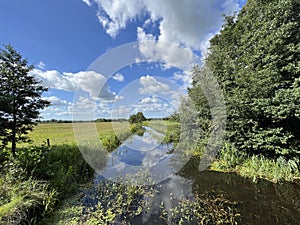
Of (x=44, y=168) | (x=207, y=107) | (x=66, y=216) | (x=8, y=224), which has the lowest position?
(x=66, y=216)

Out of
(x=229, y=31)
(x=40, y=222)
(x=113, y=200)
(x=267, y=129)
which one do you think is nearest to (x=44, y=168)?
(x=40, y=222)

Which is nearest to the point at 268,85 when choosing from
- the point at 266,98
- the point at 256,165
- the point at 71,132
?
the point at 266,98

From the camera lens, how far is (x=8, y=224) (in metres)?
2.75

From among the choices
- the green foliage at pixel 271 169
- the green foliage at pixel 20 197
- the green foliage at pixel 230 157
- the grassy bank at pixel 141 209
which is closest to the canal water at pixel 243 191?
the grassy bank at pixel 141 209

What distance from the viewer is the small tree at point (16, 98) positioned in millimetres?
6297

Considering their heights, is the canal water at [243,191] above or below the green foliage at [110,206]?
below

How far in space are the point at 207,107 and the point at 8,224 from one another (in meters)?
8.61

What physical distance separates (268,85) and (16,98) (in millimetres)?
10591

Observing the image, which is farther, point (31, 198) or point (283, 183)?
point (283, 183)

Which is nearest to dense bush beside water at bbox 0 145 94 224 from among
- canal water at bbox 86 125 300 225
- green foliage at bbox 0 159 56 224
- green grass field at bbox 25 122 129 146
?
green foliage at bbox 0 159 56 224

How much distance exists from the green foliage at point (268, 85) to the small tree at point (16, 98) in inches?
361

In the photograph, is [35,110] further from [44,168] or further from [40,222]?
[40,222]

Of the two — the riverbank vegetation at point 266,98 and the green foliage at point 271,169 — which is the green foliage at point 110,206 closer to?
the green foliage at point 271,169

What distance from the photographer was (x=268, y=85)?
6.25m
